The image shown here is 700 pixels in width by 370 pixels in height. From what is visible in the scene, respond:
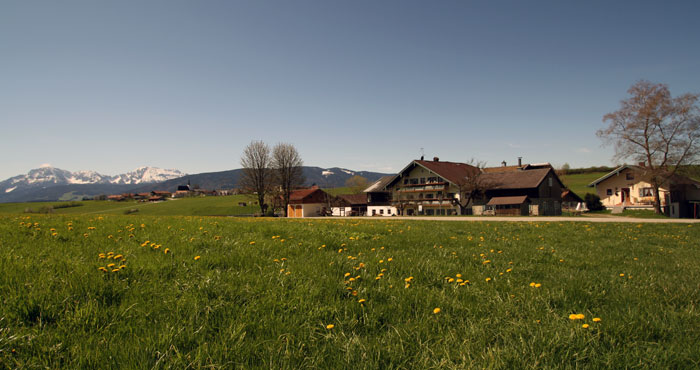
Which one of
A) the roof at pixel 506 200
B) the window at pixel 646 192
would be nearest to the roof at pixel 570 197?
the window at pixel 646 192

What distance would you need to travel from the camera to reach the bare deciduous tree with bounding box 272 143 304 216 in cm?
7444

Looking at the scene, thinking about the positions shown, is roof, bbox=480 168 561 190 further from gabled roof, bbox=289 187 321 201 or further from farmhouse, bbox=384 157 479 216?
gabled roof, bbox=289 187 321 201

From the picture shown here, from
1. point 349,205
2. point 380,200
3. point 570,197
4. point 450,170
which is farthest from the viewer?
point 349,205

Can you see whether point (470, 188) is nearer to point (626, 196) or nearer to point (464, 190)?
point (464, 190)

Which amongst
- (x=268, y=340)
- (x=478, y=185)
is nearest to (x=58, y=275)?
(x=268, y=340)

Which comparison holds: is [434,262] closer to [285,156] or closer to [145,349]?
[145,349]

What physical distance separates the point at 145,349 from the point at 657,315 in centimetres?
535

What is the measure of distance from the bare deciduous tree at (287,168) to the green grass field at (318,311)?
68.5 m

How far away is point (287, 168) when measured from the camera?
246ft

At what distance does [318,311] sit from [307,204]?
79103mm

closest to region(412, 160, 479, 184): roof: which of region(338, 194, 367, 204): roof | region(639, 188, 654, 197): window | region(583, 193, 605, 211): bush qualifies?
region(583, 193, 605, 211): bush

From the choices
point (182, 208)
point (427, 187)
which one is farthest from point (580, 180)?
point (182, 208)

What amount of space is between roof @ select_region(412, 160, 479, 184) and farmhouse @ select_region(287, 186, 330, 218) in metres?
28.7

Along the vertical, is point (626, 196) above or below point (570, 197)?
above
